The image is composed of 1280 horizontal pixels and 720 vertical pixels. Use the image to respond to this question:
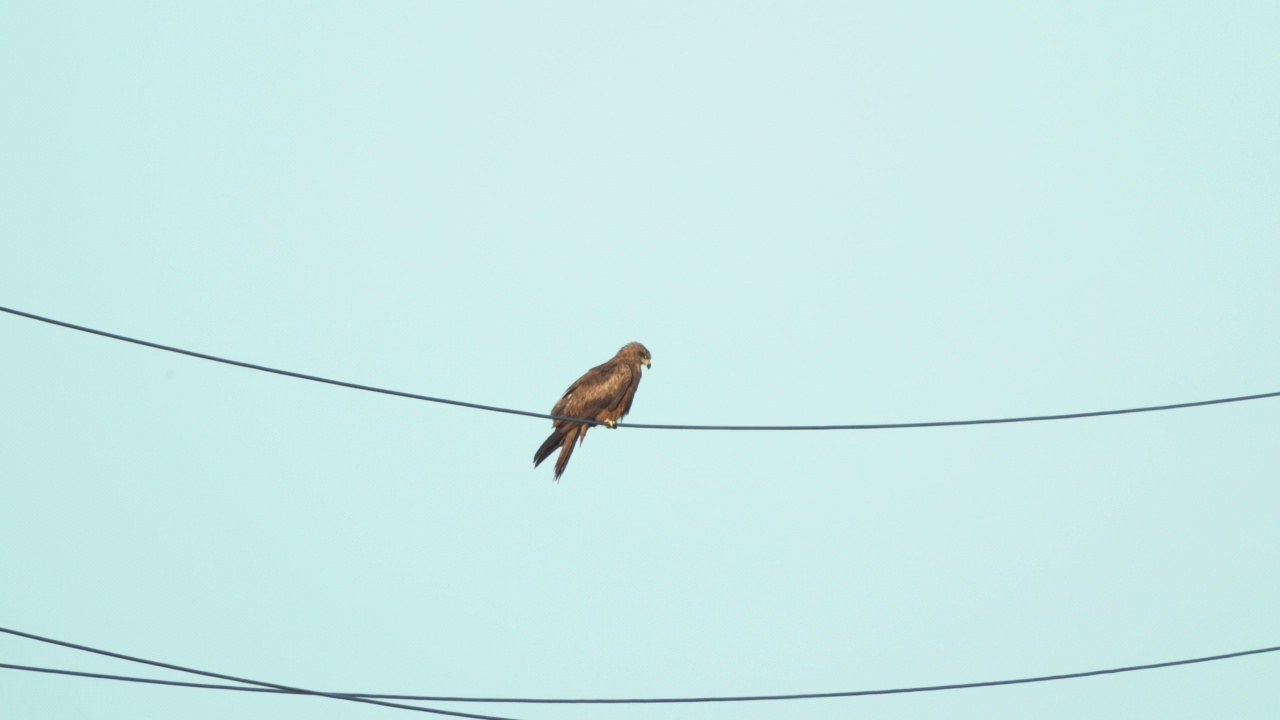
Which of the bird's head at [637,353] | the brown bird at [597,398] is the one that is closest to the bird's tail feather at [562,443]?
the brown bird at [597,398]

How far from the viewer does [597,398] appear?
12883 millimetres

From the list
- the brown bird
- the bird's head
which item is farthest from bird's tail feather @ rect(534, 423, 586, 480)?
the bird's head

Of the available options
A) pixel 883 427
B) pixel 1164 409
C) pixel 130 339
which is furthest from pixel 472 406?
pixel 1164 409

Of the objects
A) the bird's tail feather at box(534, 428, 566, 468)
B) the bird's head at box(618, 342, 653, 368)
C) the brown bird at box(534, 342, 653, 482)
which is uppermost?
the bird's head at box(618, 342, 653, 368)

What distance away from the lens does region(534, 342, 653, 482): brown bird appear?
12.1m

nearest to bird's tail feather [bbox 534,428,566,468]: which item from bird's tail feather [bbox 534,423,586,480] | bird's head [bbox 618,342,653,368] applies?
bird's tail feather [bbox 534,423,586,480]

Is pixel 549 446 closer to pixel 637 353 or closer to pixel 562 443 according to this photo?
pixel 562 443

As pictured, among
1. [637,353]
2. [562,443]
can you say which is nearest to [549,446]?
[562,443]

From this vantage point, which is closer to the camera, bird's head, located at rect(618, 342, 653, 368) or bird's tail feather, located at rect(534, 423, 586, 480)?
bird's tail feather, located at rect(534, 423, 586, 480)

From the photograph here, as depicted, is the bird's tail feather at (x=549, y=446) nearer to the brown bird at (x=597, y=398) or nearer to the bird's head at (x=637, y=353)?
the brown bird at (x=597, y=398)

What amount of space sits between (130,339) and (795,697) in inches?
164

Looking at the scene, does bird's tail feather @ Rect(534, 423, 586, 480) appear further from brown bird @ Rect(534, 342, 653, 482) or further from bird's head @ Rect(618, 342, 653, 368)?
bird's head @ Rect(618, 342, 653, 368)

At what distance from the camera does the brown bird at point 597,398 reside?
1209 cm

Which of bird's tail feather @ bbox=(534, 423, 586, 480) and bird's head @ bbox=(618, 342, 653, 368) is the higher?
bird's head @ bbox=(618, 342, 653, 368)
